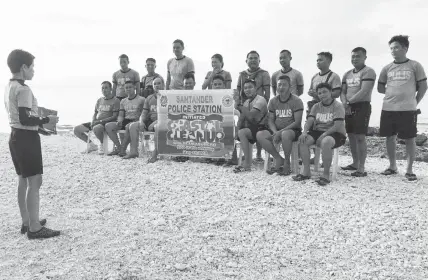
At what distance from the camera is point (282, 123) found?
6223mm

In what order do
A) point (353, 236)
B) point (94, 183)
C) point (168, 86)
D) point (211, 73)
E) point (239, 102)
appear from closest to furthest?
point (353, 236) < point (94, 183) < point (239, 102) < point (211, 73) < point (168, 86)

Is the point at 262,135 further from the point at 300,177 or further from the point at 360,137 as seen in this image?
the point at 360,137

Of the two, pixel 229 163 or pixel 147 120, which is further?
pixel 147 120

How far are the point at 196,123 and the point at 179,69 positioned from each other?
4.87ft

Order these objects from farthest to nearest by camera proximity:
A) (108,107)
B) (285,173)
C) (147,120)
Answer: (108,107) < (147,120) < (285,173)

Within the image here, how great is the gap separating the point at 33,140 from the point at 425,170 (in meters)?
6.62

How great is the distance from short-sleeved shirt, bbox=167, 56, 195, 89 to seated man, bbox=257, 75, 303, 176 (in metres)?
2.32

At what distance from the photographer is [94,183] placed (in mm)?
5852

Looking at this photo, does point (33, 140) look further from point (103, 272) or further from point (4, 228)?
point (103, 272)

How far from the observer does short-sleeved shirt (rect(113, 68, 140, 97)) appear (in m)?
8.53

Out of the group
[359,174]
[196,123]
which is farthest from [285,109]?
[196,123]

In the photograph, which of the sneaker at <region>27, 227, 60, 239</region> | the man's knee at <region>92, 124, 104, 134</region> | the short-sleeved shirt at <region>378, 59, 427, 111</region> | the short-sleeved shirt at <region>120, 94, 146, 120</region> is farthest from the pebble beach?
the man's knee at <region>92, 124, 104, 134</region>

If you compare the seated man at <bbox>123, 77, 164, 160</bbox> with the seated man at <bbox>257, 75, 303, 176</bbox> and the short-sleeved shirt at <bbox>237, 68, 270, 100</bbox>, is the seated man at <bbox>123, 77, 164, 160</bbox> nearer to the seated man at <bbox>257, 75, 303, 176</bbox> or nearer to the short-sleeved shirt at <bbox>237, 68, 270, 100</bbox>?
the short-sleeved shirt at <bbox>237, 68, 270, 100</bbox>

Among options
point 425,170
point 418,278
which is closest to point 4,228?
point 418,278
